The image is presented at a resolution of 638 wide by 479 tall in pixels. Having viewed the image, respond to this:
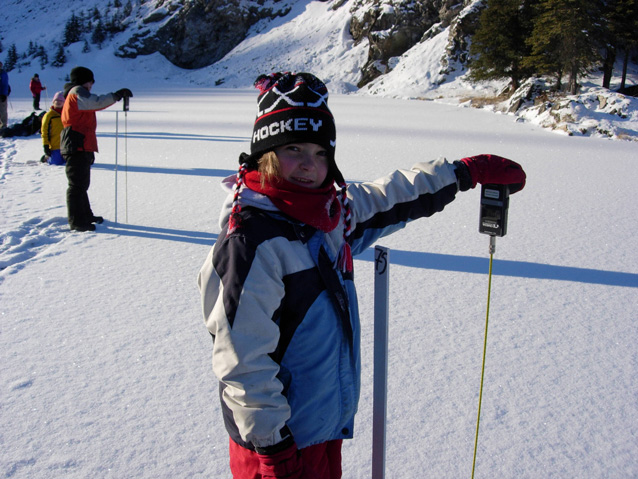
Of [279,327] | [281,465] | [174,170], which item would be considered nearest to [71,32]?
[174,170]

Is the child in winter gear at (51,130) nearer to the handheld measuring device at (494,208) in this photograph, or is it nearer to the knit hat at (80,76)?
the knit hat at (80,76)

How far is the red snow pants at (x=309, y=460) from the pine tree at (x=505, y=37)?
61.6 feet

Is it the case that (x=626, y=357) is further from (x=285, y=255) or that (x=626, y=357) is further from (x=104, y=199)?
(x=104, y=199)

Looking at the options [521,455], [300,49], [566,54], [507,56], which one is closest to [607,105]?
[566,54]

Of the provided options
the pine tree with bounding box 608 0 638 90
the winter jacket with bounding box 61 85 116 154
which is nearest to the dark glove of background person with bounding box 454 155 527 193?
the winter jacket with bounding box 61 85 116 154

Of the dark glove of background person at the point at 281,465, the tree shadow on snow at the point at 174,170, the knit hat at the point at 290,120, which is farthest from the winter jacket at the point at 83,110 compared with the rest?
the dark glove of background person at the point at 281,465

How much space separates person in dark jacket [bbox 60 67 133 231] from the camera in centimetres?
465

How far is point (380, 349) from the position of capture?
1636mm

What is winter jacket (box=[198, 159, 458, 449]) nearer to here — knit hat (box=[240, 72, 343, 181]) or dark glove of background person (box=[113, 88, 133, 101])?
knit hat (box=[240, 72, 343, 181])

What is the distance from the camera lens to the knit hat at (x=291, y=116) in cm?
142

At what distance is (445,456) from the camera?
2.05m

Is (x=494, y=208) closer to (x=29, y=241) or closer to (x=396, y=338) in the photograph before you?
(x=396, y=338)

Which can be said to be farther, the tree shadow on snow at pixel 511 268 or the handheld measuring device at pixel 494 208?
the tree shadow on snow at pixel 511 268

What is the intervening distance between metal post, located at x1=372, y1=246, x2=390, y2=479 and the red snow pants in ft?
0.55
